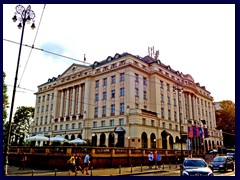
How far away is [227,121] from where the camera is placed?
249ft

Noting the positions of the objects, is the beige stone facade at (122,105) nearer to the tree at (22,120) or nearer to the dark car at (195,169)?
the tree at (22,120)

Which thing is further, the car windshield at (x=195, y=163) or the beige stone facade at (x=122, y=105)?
the beige stone facade at (x=122, y=105)

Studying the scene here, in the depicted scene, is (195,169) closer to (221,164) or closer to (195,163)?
(195,163)

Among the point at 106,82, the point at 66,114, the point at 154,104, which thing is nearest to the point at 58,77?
the point at 66,114

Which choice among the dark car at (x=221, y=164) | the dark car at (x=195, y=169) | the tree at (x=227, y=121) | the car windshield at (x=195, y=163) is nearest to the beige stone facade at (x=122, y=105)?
the tree at (x=227, y=121)

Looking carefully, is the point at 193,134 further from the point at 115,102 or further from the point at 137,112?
the point at 115,102

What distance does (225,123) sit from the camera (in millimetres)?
76000

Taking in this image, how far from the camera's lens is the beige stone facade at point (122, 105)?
44438 mm

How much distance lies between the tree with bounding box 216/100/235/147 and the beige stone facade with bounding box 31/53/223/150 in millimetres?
12944

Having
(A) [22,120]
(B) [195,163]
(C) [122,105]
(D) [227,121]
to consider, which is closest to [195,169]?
(B) [195,163]

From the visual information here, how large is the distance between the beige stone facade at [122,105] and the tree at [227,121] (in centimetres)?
1294

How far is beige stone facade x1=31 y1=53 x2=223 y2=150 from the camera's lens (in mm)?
44438

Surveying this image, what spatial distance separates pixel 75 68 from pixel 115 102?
1895 cm

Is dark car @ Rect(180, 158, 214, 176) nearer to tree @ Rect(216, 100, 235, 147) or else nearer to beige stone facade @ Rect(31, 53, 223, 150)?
beige stone facade @ Rect(31, 53, 223, 150)
